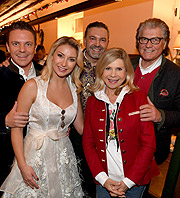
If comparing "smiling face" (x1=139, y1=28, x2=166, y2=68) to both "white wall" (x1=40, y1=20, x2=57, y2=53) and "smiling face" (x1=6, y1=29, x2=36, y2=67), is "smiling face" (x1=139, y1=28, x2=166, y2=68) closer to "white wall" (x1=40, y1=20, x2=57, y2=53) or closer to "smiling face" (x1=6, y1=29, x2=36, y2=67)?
"smiling face" (x1=6, y1=29, x2=36, y2=67)

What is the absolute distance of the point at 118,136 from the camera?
1516 mm

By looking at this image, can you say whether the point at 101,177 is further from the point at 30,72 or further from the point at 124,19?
the point at 124,19

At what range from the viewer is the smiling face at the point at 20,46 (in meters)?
1.85

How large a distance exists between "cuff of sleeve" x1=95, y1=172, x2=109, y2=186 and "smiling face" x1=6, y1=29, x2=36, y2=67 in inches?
47.3

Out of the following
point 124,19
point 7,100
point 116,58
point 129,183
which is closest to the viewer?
point 129,183

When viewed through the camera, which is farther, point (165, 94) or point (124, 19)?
point (124, 19)

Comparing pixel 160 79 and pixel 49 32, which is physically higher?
pixel 49 32

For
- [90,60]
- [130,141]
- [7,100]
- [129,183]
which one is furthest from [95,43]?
[129,183]

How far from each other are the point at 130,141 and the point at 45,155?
676mm

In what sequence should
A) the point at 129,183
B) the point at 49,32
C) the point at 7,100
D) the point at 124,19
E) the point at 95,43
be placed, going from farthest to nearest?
1. the point at 49,32
2. the point at 124,19
3. the point at 95,43
4. the point at 7,100
5. the point at 129,183

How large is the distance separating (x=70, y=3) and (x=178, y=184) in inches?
259

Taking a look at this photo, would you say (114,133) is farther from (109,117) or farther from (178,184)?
A: (178,184)

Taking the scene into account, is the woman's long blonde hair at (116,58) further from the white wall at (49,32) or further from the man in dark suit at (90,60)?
the white wall at (49,32)

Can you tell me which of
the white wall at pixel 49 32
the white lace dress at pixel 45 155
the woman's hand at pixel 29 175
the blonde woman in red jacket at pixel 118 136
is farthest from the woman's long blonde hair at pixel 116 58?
the white wall at pixel 49 32
